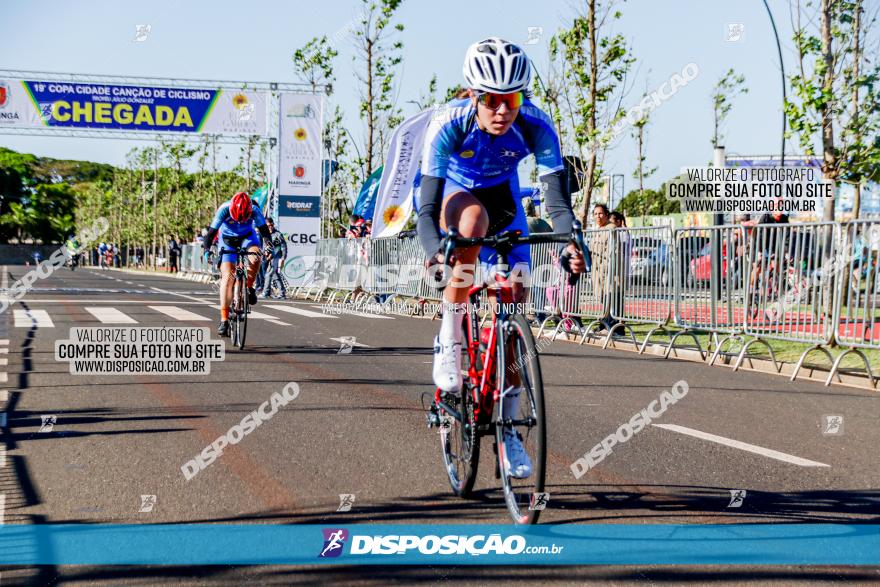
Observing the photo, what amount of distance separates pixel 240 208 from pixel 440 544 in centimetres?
849

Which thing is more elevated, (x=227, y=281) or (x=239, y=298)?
(x=227, y=281)

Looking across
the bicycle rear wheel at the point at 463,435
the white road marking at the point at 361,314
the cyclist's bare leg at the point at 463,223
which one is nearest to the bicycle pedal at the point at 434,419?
the bicycle rear wheel at the point at 463,435

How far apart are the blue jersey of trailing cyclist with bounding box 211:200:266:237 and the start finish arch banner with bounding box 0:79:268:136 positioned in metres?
25.2

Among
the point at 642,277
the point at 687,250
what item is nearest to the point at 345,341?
the point at 642,277

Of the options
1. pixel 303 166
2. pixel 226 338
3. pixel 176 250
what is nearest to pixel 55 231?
pixel 176 250

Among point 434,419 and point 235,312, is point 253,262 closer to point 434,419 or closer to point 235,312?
point 235,312

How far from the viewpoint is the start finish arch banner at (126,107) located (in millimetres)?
35969

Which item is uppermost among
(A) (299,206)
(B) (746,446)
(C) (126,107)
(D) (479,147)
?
(C) (126,107)

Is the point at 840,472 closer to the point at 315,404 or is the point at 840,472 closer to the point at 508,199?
the point at 508,199

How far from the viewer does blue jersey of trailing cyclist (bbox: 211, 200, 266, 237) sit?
1192 cm

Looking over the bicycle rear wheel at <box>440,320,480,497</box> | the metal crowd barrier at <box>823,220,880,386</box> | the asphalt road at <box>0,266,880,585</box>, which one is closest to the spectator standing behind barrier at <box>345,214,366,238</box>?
the asphalt road at <box>0,266,880,585</box>

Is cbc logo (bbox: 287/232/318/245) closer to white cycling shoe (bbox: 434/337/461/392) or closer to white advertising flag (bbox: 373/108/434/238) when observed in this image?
white advertising flag (bbox: 373/108/434/238)

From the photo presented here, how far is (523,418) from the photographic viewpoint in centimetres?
413

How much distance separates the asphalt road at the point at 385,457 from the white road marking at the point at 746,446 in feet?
0.06
